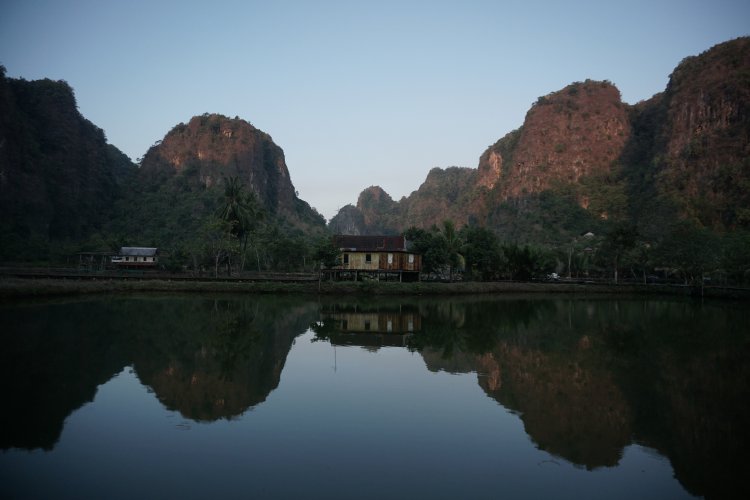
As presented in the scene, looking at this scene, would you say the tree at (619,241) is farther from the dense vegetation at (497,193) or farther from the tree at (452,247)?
the tree at (452,247)

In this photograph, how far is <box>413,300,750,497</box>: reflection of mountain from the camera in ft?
32.8

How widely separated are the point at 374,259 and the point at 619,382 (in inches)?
1420

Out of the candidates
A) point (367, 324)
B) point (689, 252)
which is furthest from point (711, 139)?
point (367, 324)

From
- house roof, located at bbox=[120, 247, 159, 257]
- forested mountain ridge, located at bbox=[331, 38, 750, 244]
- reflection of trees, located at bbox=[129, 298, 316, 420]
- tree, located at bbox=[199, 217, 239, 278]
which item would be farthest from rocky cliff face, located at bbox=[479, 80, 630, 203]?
reflection of trees, located at bbox=[129, 298, 316, 420]

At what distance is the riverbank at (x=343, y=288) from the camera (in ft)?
125

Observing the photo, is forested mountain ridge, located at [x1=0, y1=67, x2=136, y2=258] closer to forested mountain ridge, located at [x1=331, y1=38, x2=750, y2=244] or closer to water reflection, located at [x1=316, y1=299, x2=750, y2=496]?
water reflection, located at [x1=316, y1=299, x2=750, y2=496]

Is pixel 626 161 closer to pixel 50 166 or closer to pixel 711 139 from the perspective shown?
pixel 711 139

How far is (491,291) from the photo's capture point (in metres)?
50.3

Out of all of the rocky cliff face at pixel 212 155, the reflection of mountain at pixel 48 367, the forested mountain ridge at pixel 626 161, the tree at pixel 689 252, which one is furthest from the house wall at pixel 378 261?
the rocky cliff face at pixel 212 155

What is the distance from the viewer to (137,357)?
57.1ft

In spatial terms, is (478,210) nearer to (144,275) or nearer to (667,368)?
(144,275)

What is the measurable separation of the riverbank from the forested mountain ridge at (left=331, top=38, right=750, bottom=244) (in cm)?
2653

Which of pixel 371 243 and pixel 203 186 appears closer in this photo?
pixel 371 243

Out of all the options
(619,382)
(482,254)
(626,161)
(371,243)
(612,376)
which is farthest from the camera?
(626,161)
